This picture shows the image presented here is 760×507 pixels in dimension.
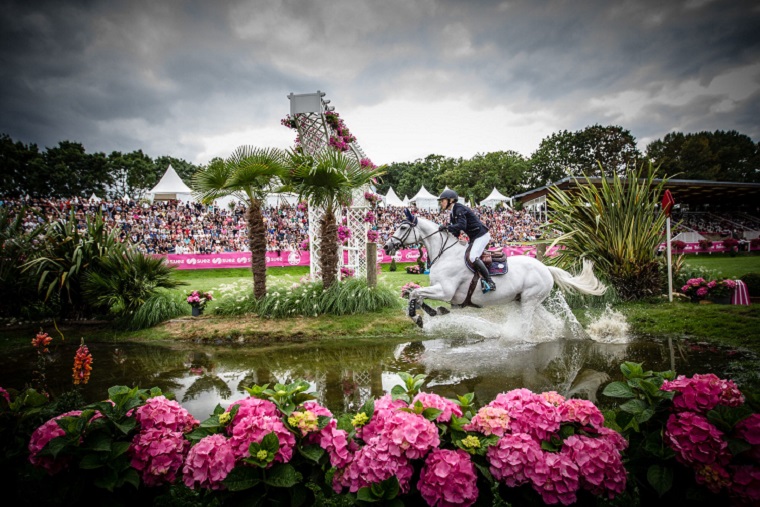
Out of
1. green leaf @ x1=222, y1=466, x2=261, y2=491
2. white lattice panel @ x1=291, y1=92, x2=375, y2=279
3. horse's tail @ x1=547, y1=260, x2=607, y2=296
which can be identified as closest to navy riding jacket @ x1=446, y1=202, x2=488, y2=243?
horse's tail @ x1=547, y1=260, x2=607, y2=296

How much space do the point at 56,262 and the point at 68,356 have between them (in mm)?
2527

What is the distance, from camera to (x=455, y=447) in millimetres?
1798

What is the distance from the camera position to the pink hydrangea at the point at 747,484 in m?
1.41

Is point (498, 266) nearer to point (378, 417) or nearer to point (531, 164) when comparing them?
point (378, 417)

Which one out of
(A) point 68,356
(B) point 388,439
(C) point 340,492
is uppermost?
(B) point 388,439

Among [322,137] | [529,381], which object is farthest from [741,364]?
[322,137]

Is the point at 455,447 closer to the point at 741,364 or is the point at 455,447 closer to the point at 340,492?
the point at 340,492

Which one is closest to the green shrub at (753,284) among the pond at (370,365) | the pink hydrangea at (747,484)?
the pond at (370,365)

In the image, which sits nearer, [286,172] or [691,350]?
[691,350]

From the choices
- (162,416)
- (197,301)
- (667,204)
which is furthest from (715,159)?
(162,416)

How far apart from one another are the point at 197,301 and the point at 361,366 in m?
4.87

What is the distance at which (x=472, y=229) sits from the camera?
6.39 metres

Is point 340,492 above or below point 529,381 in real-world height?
above

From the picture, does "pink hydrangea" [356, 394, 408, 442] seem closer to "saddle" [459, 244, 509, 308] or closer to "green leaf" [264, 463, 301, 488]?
"green leaf" [264, 463, 301, 488]
